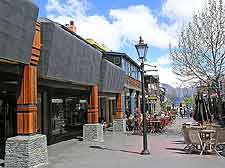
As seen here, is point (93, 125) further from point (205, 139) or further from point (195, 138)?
point (205, 139)

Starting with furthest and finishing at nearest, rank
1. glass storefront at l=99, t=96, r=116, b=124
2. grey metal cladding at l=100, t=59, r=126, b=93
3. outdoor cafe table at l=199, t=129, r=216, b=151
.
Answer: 1. glass storefront at l=99, t=96, r=116, b=124
2. grey metal cladding at l=100, t=59, r=126, b=93
3. outdoor cafe table at l=199, t=129, r=216, b=151

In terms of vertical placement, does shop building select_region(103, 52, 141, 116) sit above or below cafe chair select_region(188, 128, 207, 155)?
above

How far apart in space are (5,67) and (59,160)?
354 cm

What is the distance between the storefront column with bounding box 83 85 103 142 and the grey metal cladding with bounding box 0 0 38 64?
897 centimetres

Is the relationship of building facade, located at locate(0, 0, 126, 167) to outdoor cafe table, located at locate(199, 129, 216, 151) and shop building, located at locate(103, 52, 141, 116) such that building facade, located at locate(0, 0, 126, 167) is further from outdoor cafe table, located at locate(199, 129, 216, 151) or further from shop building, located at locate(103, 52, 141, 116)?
shop building, located at locate(103, 52, 141, 116)

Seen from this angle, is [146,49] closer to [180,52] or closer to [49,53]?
[49,53]

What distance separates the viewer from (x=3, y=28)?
390 inches

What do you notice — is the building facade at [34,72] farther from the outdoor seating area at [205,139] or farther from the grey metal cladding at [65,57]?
the outdoor seating area at [205,139]

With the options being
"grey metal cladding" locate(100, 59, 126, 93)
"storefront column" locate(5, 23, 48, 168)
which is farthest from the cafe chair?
"grey metal cladding" locate(100, 59, 126, 93)

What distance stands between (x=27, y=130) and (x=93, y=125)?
8.35m

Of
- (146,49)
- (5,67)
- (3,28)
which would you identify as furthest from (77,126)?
(3,28)

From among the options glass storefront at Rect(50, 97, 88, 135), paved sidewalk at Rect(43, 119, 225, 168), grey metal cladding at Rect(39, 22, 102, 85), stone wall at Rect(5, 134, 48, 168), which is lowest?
paved sidewalk at Rect(43, 119, 225, 168)

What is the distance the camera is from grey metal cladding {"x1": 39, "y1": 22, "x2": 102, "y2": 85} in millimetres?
12953

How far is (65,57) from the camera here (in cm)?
1486
